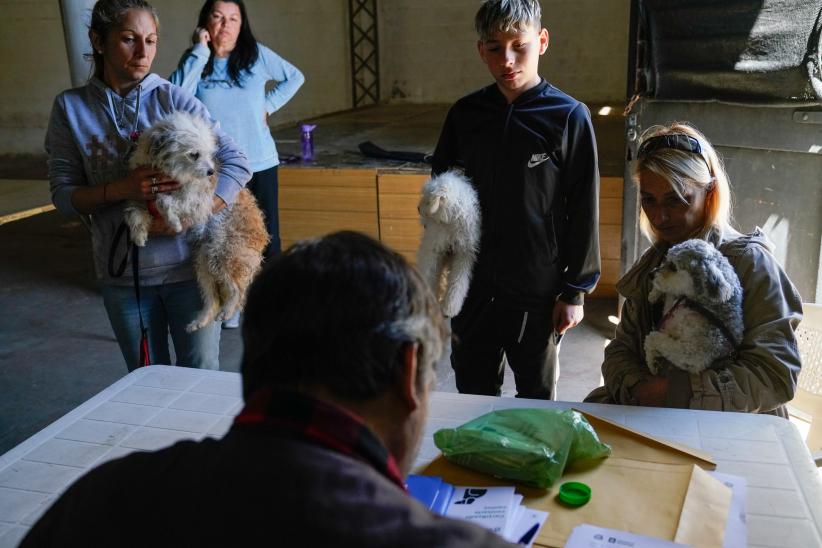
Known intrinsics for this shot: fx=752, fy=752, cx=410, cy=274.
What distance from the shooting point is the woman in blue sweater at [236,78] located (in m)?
3.46

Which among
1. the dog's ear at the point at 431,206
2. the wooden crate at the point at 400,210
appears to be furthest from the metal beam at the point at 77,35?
the dog's ear at the point at 431,206

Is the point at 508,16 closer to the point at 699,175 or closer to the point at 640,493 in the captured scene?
the point at 699,175

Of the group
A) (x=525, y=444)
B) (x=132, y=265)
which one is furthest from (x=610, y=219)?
(x=525, y=444)

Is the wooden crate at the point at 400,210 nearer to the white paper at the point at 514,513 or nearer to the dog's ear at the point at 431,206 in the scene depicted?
the dog's ear at the point at 431,206

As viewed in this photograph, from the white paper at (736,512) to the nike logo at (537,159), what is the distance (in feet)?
3.50

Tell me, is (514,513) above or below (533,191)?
below

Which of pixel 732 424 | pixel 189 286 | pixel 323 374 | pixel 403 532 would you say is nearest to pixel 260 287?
pixel 323 374

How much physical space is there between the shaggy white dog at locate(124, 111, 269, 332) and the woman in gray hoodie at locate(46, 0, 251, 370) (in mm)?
32

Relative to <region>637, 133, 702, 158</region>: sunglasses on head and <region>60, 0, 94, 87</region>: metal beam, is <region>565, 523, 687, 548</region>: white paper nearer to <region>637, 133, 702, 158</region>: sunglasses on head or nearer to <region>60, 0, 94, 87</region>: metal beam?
<region>637, 133, 702, 158</region>: sunglasses on head

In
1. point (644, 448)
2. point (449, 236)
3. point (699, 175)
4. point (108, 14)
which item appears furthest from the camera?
point (449, 236)

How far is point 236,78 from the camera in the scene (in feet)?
12.0

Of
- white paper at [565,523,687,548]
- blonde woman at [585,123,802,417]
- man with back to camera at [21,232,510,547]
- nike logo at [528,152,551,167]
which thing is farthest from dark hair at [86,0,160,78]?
white paper at [565,523,687,548]

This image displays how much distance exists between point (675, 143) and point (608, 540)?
1.02 m

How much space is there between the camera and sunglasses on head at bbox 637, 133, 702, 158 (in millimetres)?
1812
